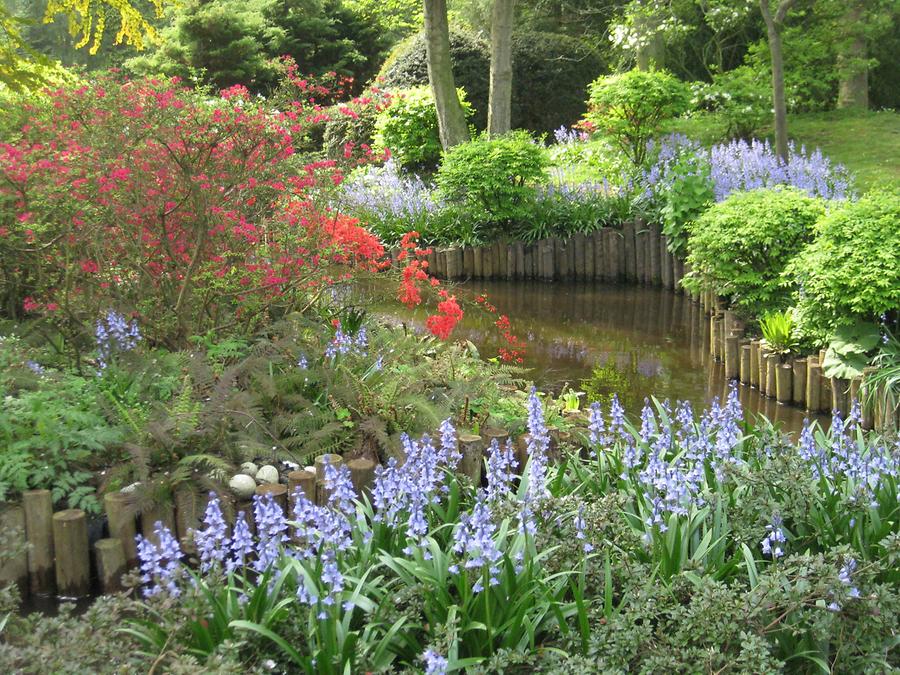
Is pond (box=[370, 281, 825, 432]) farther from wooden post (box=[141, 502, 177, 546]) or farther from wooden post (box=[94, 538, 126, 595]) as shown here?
wooden post (box=[94, 538, 126, 595])

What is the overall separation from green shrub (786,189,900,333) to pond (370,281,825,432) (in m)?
0.80

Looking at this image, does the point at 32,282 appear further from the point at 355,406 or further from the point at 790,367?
the point at 790,367

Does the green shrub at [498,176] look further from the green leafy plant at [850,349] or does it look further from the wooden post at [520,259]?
the green leafy plant at [850,349]

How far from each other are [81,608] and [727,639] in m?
2.82

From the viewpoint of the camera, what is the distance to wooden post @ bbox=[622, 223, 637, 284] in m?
11.9

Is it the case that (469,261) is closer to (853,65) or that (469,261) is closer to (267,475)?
(267,475)

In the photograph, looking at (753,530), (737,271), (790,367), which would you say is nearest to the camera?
(753,530)

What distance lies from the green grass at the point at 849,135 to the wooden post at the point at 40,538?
13608 mm

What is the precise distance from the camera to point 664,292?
37.3 feet

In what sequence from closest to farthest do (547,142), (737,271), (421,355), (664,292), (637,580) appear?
(637,580), (421,355), (737,271), (664,292), (547,142)

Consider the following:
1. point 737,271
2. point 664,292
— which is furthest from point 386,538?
point 664,292

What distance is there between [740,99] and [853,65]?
388 cm

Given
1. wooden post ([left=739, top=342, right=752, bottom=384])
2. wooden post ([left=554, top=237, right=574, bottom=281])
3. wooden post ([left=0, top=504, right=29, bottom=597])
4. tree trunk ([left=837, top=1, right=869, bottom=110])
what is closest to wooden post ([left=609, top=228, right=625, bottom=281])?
wooden post ([left=554, top=237, right=574, bottom=281])

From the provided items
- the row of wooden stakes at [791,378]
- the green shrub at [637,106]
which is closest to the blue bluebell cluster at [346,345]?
the row of wooden stakes at [791,378]
